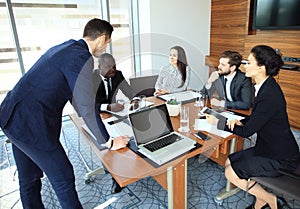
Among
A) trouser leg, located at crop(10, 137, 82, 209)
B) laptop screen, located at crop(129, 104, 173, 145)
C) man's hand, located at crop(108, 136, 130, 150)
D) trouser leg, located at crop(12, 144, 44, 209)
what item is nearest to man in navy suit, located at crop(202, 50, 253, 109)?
laptop screen, located at crop(129, 104, 173, 145)

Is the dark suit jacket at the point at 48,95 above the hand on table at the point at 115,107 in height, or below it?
above

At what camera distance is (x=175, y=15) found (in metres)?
3.45

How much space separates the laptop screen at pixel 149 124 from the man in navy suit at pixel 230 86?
2.39 ft

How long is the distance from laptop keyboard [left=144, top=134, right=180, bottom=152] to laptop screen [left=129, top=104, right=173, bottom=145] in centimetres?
4

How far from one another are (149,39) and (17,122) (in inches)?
104

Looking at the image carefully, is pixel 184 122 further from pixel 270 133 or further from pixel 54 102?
pixel 54 102

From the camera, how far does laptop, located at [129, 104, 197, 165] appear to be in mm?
1184

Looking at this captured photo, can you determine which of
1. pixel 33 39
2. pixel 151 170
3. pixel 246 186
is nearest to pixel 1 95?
pixel 33 39

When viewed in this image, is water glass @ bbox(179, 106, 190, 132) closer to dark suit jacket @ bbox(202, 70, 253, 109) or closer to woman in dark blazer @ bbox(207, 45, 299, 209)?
woman in dark blazer @ bbox(207, 45, 299, 209)

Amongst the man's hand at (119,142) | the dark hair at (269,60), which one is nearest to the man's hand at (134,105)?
the man's hand at (119,142)

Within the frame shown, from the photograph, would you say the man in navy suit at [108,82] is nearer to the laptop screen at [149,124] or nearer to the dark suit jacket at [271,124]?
the laptop screen at [149,124]

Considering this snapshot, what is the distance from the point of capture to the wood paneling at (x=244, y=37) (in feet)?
9.05

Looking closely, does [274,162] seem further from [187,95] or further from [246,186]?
[187,95]

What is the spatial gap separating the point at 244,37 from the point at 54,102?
2.97 meters
